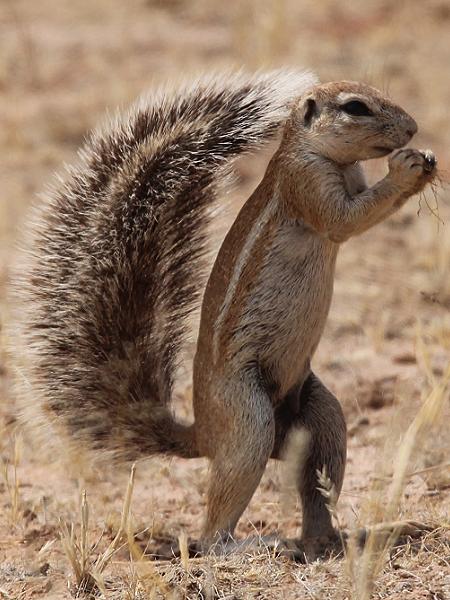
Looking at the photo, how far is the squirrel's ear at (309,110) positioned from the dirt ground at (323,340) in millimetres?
606

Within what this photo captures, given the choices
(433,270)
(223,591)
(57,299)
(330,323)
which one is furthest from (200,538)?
(433,270)

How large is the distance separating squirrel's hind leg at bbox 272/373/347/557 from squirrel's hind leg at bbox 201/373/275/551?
0.21m

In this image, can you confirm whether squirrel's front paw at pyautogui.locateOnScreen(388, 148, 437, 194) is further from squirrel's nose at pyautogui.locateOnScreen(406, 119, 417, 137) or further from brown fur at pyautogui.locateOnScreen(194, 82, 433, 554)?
squirrel's nose at pyautogui.locateOnScreen(406, 119, 417, 137)

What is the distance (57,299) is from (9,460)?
1158 mm

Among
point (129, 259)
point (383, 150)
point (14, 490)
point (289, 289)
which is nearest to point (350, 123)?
point (383, 150)

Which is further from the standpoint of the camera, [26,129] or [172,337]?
[26,129]

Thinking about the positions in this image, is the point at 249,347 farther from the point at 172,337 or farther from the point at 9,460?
the point at 9,460

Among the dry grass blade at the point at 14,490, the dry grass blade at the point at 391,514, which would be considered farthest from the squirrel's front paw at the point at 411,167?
the dry grass blade at the point at 14,490

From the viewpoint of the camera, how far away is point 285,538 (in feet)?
15.1

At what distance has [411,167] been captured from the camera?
171 inches

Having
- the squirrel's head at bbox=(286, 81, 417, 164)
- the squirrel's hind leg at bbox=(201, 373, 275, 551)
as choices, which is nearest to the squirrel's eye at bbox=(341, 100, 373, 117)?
the squirrel's head at bbox=(286, 81, 417, 164)

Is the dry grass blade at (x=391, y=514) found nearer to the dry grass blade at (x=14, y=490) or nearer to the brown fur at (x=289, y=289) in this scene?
the brown fur at (x=289, y=289)

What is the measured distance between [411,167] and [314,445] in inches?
46.5

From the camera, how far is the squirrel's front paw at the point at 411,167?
171 inches
